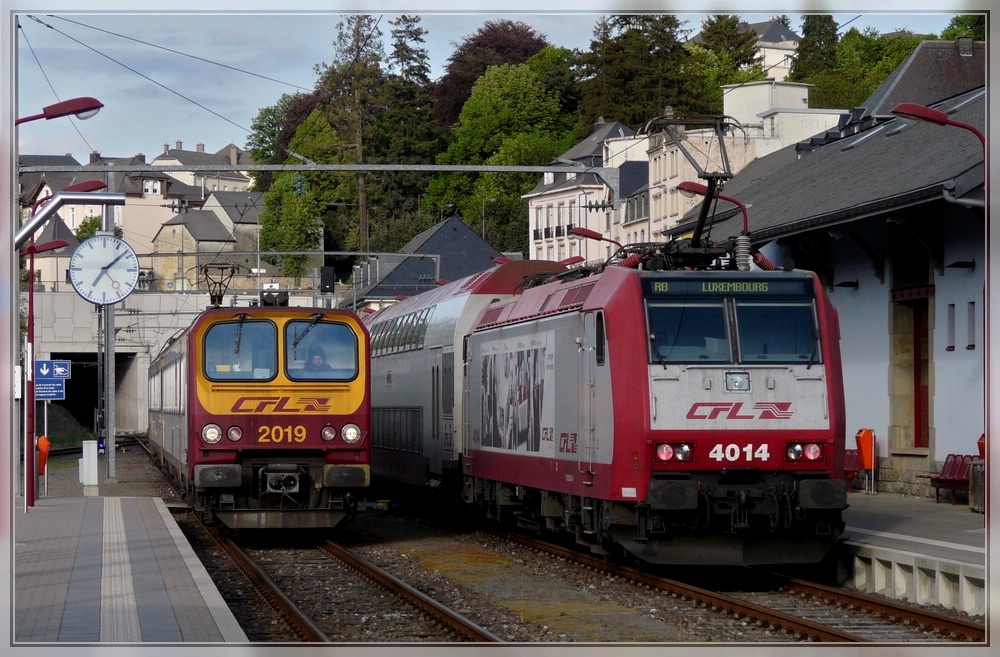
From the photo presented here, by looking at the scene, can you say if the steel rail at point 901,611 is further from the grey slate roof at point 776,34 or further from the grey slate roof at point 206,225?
the grey slate roof at point 776,34

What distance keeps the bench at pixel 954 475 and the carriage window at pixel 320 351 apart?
8.97 metres

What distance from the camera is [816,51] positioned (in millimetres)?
93812

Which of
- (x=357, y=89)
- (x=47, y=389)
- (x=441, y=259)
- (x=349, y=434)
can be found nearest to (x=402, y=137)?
(x=357, y=89)

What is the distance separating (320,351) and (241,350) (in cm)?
98

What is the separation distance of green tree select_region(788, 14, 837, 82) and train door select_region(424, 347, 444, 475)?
231ft

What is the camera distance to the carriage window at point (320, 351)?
19203 mm

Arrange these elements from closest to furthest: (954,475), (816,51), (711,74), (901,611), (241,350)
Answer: (901,611) → (241,350) → (954,475) → (816,51) → (711,74)

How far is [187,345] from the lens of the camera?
1975 centimetres

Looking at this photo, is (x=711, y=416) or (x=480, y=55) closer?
(x=711, y=416)

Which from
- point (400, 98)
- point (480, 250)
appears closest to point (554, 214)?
point (480, 250)

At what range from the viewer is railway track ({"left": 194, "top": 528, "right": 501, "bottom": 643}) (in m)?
12.8

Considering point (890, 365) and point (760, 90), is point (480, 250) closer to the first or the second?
point (760, 90)

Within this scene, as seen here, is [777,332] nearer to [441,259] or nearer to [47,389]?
[47,389]

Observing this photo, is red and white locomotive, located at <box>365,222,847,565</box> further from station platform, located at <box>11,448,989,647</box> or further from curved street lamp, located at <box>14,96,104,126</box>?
curved street lamp, located at <box>14,96,104,126</box>
